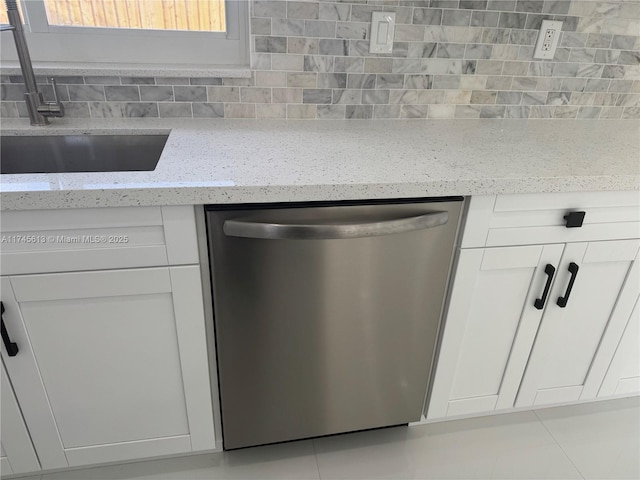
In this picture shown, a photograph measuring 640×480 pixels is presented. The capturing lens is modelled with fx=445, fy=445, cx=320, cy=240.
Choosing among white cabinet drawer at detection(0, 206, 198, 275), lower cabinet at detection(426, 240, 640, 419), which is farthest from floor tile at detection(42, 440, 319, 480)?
white cabinet drawer at detection(0, 206, 198, 275)

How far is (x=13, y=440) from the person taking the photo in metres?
1.15

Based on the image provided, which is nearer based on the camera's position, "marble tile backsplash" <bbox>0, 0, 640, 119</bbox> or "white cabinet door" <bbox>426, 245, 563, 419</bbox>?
"white cabinet door" <bbox>426, 245, 563, 419</bbox>

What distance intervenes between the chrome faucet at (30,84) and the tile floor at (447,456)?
3.44 feet

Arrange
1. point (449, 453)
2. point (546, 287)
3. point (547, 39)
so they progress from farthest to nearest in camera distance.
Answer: point (547, 39) < point (449, 453) < point (546, 287)

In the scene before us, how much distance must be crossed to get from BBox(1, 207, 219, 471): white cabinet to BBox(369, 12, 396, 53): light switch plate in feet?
2.90

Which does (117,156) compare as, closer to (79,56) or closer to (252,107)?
(79,56)

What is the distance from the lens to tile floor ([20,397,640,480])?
1335mm

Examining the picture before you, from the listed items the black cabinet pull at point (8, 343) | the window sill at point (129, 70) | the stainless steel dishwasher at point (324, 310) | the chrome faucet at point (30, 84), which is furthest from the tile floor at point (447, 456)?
the window sill at point (129, 70)

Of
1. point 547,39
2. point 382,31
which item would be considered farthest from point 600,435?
point 382,31

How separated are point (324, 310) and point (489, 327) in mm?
507

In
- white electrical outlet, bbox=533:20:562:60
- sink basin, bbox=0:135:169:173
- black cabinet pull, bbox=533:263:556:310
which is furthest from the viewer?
white electrical outlet, bbox=533:20:562:60

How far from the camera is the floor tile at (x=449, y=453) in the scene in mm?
1364

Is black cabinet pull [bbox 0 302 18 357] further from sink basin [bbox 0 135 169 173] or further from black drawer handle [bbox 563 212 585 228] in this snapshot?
black drawer handle [bbox 563 212 585 228]

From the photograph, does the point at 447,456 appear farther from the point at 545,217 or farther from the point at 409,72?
the point at 409,72
